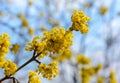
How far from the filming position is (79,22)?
2.59 m

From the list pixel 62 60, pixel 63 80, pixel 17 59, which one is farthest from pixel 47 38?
pixel 63 80

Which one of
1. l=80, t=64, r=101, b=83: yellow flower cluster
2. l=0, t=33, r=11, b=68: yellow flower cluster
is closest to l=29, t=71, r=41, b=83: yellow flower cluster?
l=0, t=33, r=11, b=68: yellow flower cluster

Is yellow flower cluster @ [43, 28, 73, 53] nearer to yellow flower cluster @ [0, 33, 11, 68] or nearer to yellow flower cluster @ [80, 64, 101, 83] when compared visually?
yellow flower cluster @ [0, 33, 11, 68]

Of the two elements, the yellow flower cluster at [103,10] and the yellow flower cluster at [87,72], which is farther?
the yellow flower cluster at [103,10]

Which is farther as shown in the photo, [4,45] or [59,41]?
[4,45]

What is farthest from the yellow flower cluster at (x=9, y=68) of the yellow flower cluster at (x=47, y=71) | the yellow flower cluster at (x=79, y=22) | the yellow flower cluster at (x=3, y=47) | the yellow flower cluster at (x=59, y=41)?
the yellow flower cluster at (x=79, y=22)

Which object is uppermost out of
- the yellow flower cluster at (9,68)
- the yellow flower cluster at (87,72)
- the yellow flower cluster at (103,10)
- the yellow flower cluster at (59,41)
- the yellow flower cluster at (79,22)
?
the yellow flower cluster at (103,10)

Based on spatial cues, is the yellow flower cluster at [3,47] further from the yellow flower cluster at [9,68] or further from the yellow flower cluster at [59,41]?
the yellow flower cluster at [59,41]

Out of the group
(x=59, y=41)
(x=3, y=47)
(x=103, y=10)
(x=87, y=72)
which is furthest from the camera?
(x=103, y=10)

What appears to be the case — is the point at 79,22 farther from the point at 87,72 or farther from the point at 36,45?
the point at 87,72

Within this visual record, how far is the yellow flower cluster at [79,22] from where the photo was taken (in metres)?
2.56

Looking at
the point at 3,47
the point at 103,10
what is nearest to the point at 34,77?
the point at 3,47

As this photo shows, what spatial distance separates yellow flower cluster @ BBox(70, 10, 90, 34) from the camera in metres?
2.56

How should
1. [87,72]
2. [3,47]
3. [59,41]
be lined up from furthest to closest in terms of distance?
[87,72]
[3,47]
[59,41]
